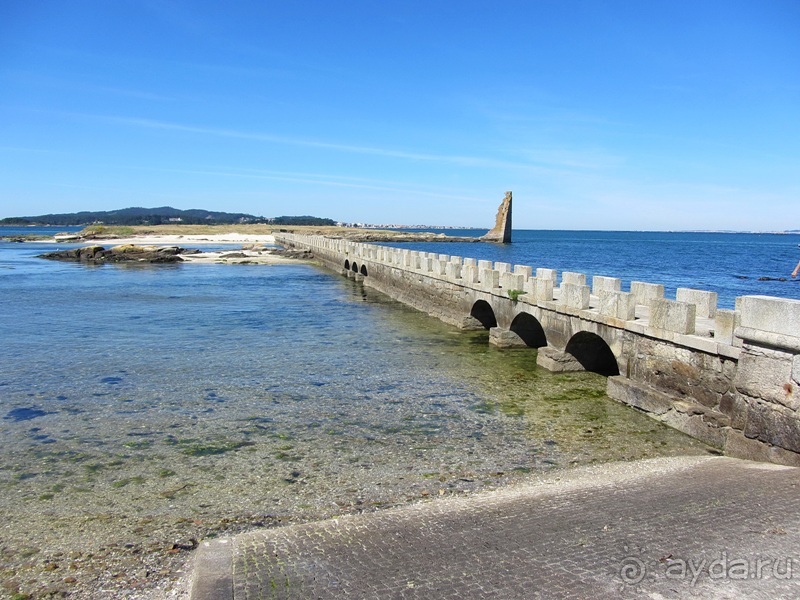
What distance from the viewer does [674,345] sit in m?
9.62

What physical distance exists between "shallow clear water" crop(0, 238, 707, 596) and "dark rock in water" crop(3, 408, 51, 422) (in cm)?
4

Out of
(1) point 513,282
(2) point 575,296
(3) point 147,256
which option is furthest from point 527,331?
(3) point 147,256

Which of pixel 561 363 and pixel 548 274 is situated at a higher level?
pixel 548 274

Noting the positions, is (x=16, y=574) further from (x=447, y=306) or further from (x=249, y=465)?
(x=447, y=306)

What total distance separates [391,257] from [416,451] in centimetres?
2146

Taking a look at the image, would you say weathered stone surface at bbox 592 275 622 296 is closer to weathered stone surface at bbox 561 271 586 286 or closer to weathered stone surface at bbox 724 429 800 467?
weathered stone surface at bbox 561 271 586 286

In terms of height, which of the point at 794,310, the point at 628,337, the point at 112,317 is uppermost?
the point at 794,310

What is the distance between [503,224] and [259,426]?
379ft

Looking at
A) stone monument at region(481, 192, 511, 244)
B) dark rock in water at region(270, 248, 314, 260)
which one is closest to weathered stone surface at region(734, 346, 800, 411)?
dark rock in water at region(270, 248, 314, 260)

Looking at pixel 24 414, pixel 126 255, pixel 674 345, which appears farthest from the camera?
pixel 126 255

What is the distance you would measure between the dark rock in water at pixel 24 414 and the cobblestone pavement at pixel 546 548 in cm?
629

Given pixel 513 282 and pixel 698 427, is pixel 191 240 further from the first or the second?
pixel 698 427

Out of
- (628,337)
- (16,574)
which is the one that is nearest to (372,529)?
(16,574)

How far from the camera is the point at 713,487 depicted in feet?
22.0
